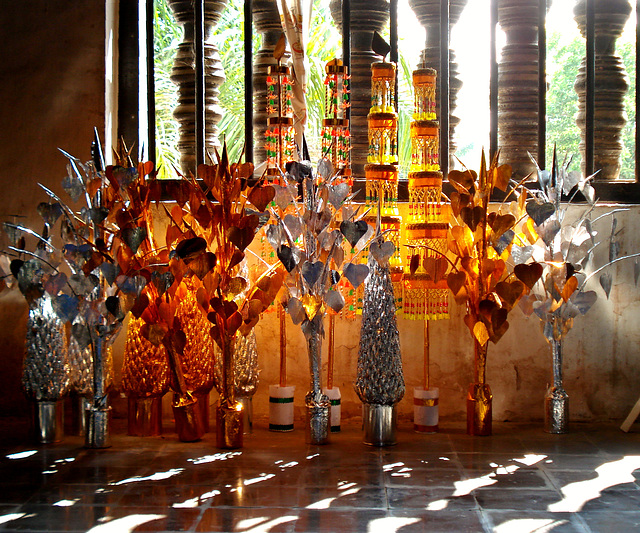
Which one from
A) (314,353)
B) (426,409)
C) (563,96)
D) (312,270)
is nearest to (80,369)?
(314,353)

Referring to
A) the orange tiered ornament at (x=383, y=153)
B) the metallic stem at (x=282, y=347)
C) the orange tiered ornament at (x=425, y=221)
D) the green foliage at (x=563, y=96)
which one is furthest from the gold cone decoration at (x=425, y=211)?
the green foliage at (x=563, y=96)

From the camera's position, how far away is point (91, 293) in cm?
313

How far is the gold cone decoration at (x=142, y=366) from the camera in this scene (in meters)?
3.28

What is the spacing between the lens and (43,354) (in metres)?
3.25

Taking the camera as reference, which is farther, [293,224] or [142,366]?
[142,366]

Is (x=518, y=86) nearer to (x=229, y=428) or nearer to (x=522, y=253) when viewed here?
(x=522, y=253)

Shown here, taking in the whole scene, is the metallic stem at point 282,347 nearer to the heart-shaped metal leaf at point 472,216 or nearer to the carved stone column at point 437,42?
the heart-shaped metal leaf at point 472,216

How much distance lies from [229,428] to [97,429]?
0.54m

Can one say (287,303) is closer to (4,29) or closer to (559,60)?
(4,29)

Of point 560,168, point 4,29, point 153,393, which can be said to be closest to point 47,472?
point 153,393

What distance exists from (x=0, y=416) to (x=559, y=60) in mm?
13596

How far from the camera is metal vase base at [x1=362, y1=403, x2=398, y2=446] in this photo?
3178 mm

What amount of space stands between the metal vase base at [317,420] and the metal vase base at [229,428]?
11.1 inches

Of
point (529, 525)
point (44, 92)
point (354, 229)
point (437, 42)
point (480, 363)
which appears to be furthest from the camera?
point (437, 42)
